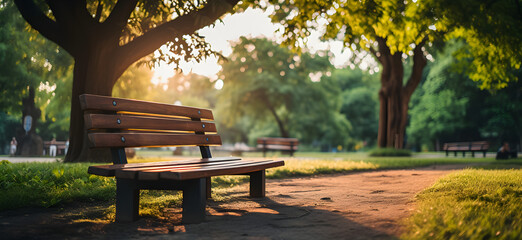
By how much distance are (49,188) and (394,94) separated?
56.2 feet

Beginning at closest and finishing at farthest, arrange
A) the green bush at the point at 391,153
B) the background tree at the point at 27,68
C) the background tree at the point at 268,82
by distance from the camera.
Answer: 1. the background tree at the point at 27,68
2. the green bush at the point at 391,153
3. the background tree at the point at 268,82

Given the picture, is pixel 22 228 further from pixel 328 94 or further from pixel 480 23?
pixel 328 94

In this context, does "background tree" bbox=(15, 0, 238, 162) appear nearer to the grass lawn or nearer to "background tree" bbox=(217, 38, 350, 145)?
the grass lawn

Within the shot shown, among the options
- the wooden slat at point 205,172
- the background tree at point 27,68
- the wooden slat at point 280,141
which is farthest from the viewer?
the wooden slat at point 280,141

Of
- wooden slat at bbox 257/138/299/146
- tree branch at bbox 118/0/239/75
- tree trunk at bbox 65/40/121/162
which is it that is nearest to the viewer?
tree branch at bbox 118/0/239/75

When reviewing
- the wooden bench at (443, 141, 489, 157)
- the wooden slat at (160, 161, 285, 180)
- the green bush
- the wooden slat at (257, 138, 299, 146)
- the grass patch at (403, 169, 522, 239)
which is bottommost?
the grass patch at (403, 169, 522, 239)

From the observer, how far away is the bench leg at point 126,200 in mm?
3926

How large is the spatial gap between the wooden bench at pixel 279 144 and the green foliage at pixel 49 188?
17870 mm

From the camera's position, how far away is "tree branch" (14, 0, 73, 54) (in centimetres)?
887

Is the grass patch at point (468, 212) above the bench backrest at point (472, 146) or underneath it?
underneath

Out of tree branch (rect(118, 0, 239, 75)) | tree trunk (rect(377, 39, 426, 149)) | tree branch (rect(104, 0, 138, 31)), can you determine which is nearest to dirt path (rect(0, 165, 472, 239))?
tree branch (rect(118, 0, 239, 75))

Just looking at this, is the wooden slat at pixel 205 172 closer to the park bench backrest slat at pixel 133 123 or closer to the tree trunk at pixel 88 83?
the park bench backrest slat at pixel 133 123

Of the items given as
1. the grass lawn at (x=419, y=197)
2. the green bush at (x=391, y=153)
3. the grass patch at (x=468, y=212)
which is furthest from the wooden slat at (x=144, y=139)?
the green bush at (x=391, y=153)

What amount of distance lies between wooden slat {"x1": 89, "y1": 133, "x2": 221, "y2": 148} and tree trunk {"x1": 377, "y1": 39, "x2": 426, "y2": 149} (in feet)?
51.6
